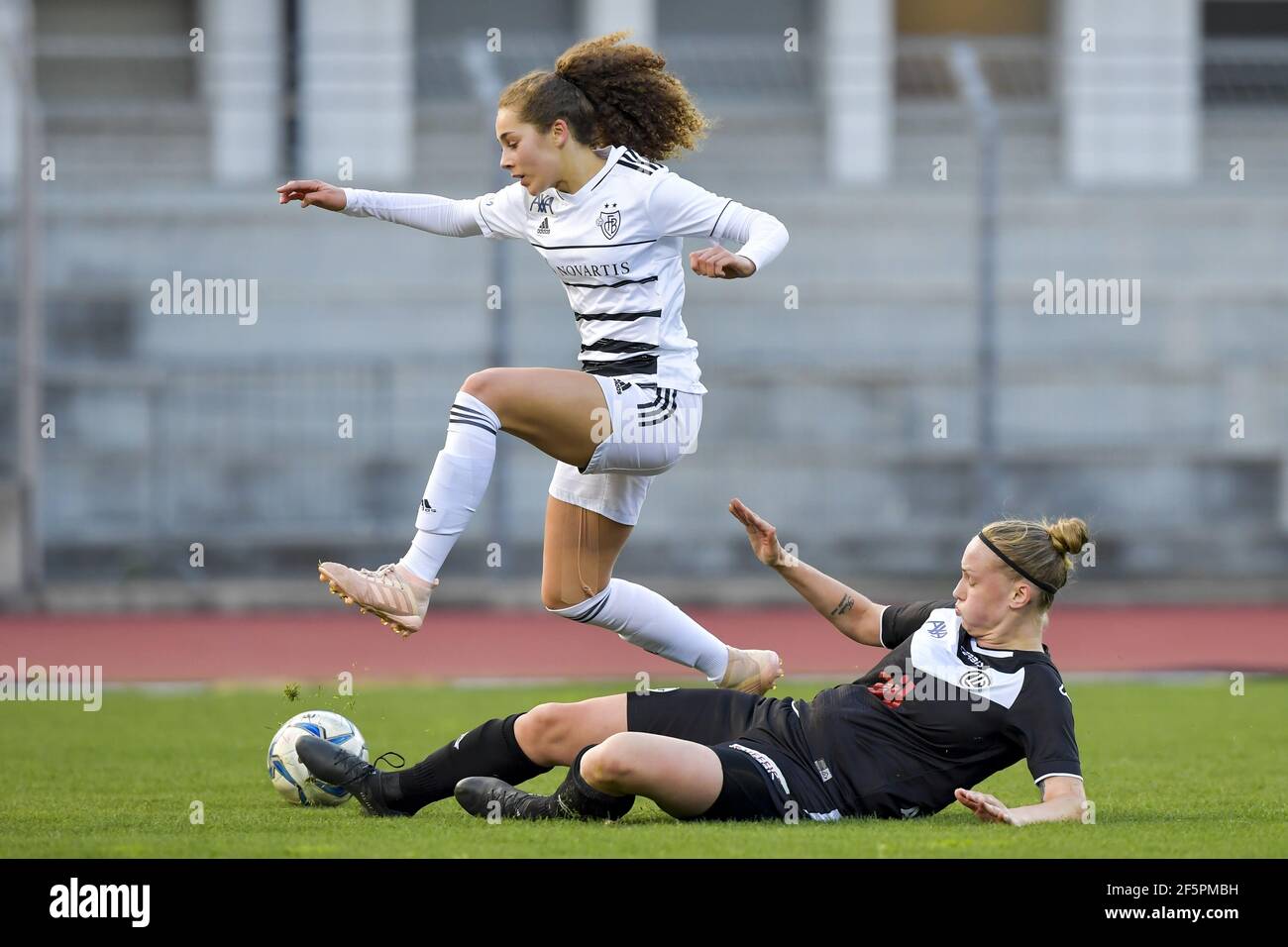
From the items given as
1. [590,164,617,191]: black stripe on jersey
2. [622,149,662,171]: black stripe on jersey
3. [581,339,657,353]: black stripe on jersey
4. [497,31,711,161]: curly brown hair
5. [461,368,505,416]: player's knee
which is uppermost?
[497,31,711,161]: curly brown hair

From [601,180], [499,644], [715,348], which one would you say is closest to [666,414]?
[601,180]

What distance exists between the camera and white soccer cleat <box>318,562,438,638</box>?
200 inches

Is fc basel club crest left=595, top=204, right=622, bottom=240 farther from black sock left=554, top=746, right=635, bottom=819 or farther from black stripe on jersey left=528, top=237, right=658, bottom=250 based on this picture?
black sock left=554, top=746, right=635, bottom=819

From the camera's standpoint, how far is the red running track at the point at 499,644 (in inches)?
447

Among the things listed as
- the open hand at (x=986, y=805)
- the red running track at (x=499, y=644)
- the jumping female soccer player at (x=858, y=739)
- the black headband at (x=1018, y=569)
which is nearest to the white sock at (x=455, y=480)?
the jumping female soccer player at (x=858, y=739)

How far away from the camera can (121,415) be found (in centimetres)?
1473

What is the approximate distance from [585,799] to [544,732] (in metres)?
0.36

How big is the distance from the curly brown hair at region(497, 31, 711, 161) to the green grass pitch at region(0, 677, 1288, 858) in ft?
7.33

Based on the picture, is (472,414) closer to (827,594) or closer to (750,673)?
(827,594)

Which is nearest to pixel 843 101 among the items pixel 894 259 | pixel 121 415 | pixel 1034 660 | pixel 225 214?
pixel 894 259

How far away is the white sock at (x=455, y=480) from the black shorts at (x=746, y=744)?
0.76 meters

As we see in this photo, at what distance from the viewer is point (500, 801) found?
5.11 metres

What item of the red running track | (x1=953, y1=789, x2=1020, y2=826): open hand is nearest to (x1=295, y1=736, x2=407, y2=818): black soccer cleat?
(x1=953, y1=789, x2=1020, y2=826): open hand

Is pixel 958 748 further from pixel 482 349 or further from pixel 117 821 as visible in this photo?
pixel 482 349
